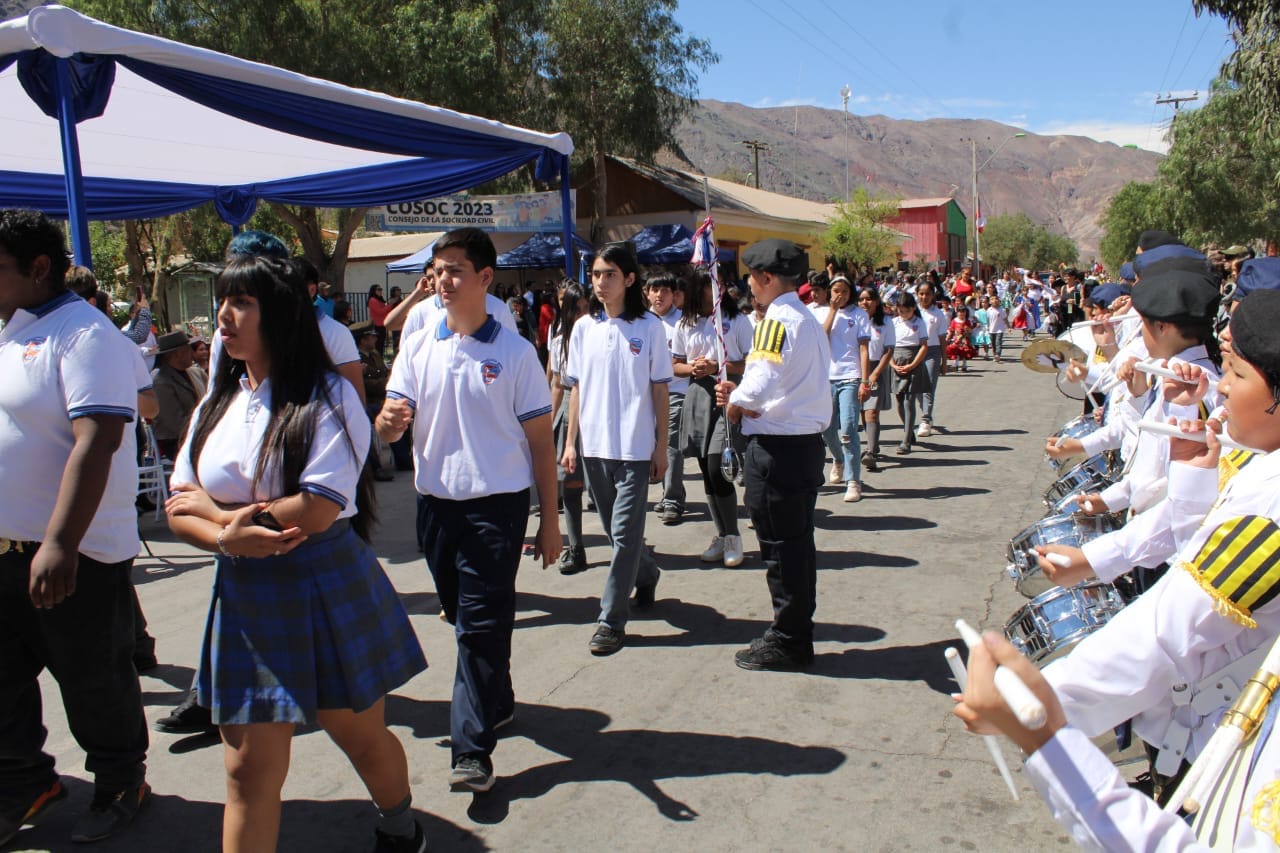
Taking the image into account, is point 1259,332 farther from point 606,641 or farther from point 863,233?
point 863,233

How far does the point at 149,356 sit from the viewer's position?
844cm

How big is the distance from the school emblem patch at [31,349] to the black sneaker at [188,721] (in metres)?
1.73

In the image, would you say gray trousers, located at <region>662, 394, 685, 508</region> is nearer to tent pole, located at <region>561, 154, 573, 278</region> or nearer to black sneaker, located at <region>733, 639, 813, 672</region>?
tent pole, located at <region>561, 154, 573, 278</region>

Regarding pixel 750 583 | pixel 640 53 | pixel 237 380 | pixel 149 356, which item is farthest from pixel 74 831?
pixel 640 53

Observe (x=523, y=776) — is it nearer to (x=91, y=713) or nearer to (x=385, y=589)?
(x=385, y=589)

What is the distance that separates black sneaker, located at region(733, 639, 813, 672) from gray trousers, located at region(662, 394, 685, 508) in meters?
2.50

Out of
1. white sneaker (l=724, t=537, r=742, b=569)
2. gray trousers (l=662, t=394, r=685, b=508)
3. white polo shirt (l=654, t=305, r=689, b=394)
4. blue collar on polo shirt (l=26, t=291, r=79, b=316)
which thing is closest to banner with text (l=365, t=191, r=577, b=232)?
white polo shirt (l=654, t=305, r=689, b=394)

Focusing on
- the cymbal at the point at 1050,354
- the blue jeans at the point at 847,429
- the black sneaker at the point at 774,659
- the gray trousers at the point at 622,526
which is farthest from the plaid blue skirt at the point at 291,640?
the blue jeans at the point at 847,429

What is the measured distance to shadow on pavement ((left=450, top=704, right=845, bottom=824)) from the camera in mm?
3504

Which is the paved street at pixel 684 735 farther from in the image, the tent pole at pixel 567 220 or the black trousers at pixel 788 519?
the tent pole at pixel 567 220

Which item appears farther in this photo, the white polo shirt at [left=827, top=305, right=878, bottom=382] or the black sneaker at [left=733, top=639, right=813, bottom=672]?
the white polo shirt at [left=827, top=305, right=878, bottom=382]

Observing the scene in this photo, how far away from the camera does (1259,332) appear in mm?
1766

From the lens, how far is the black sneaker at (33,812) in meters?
3.21

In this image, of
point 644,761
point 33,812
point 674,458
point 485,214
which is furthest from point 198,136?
point 485,214
